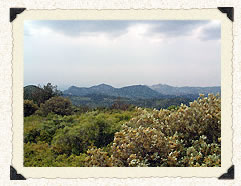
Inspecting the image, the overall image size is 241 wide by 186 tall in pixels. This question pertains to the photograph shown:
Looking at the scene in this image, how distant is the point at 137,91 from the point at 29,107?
1.76 meters

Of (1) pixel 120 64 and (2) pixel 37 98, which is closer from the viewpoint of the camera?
(1) pixel 120 64

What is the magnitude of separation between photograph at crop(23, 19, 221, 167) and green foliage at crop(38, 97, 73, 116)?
2cm

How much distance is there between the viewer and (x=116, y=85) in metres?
4.41

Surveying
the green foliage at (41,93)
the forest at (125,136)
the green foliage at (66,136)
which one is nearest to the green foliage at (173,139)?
the forest at (125,136)

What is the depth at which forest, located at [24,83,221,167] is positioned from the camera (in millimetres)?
3650

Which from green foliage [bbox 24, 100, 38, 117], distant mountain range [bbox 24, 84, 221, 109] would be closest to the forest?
green foliage [bbox 24, 100, 38, 117]

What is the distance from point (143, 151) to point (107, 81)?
4.26 feet

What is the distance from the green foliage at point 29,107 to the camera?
432 centimetres

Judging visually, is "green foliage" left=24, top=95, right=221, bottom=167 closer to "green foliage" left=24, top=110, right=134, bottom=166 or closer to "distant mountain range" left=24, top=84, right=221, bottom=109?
"green foliage" left=24, top=110, right=134, bottom=166

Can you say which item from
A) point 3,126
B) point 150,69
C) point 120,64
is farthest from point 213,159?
point 3,126

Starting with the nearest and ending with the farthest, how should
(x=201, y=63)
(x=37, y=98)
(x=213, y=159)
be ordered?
(x=213, y=159)
(x=201, y=63)
(x=37, y=98)
